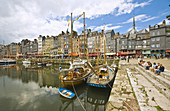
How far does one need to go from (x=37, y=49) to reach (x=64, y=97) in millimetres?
83516

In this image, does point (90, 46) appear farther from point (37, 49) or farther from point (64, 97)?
point (37, 49)

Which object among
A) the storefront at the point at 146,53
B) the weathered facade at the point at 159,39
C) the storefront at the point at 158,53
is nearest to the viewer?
the weathered facade at the point at 159,39

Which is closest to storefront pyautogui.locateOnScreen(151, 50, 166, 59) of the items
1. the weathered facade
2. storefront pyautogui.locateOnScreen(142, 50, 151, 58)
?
the weathered facade

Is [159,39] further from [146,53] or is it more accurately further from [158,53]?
[146,53]

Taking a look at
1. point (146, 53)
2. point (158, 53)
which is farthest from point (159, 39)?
point (146, 53)

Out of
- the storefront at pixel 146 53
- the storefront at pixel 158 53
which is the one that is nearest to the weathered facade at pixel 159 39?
the storefront at pixel 158 53

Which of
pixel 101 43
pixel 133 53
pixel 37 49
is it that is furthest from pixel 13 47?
pixel 133 53

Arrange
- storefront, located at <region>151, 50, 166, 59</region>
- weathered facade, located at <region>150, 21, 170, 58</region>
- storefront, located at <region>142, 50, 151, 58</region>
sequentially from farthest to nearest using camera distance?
storefront, located at <region>142, 50, 151, 58</region>, storefront, located at <region>151, 50, 166, 59</region>, weathered facade, located at <region>150, 21, 170, 58</region>

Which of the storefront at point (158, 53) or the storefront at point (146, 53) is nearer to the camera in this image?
the storefront at point (158, 53)

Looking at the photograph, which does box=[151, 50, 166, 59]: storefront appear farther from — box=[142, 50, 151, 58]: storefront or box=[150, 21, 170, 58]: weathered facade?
box=[142, 50, 151, 58]: storefront

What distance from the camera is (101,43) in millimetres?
51031

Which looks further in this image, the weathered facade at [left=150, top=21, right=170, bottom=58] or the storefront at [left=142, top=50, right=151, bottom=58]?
the storefront at [left=142, top=50, right=151, bottom=58]

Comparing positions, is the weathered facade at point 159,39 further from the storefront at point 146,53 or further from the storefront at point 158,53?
the storefront at point 146,53

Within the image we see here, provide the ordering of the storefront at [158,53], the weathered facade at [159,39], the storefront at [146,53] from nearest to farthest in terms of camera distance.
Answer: the weathered facade at [159,39] → the storefront at [158,53] → the storefront at [146,53]
